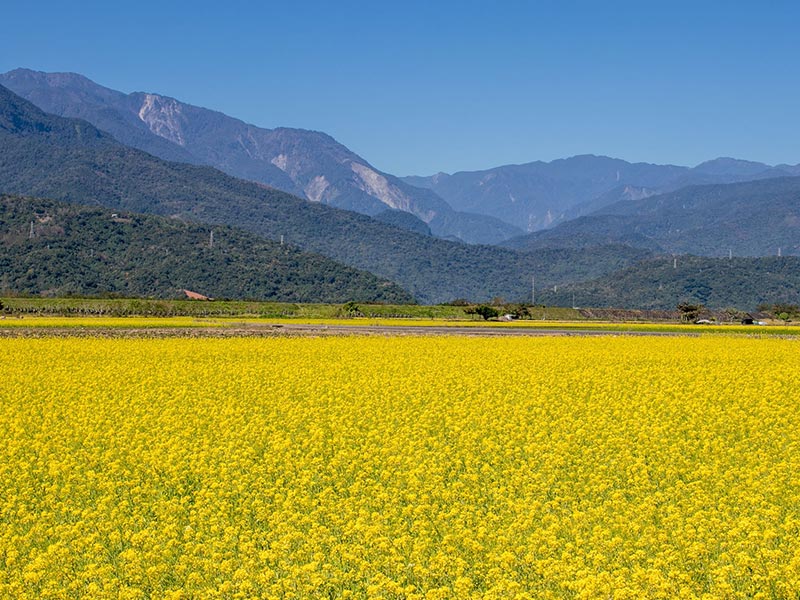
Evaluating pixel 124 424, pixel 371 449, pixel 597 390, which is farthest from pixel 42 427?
pixel 597 390

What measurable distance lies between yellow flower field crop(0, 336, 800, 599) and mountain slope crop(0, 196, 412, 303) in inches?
4302

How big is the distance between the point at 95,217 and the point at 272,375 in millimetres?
135439

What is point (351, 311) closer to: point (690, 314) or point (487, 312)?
point (487, 312)

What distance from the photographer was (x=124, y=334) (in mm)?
53188

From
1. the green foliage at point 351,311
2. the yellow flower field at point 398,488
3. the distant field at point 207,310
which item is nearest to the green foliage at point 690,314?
the distant field at point 207,310

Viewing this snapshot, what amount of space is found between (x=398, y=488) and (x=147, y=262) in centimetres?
13600

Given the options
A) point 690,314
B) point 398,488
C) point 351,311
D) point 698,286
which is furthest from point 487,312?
point 698,286

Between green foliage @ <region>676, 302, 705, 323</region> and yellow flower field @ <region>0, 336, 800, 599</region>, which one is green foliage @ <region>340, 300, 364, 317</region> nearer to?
green foliage @ <region>676, 302, 705, 323</region>

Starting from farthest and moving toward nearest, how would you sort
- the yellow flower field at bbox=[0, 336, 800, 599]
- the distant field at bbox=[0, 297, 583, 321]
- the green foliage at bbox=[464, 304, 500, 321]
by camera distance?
the green foliage at bbox=[464, 304, 500, 321], the distant field at bbox=[0, 297, 583, 321], the yellow flower field at bbox=[0, 336, 800, 599]

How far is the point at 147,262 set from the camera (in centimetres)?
14212

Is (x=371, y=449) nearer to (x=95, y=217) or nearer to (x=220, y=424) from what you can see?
(x=220, y=424)

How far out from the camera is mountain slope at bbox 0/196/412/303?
12812 cm

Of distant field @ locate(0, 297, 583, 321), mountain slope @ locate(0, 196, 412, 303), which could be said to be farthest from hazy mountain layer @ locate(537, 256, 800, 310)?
distant field @ locate(0, 297, 583, 321)

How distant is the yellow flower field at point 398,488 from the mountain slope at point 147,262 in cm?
10927
